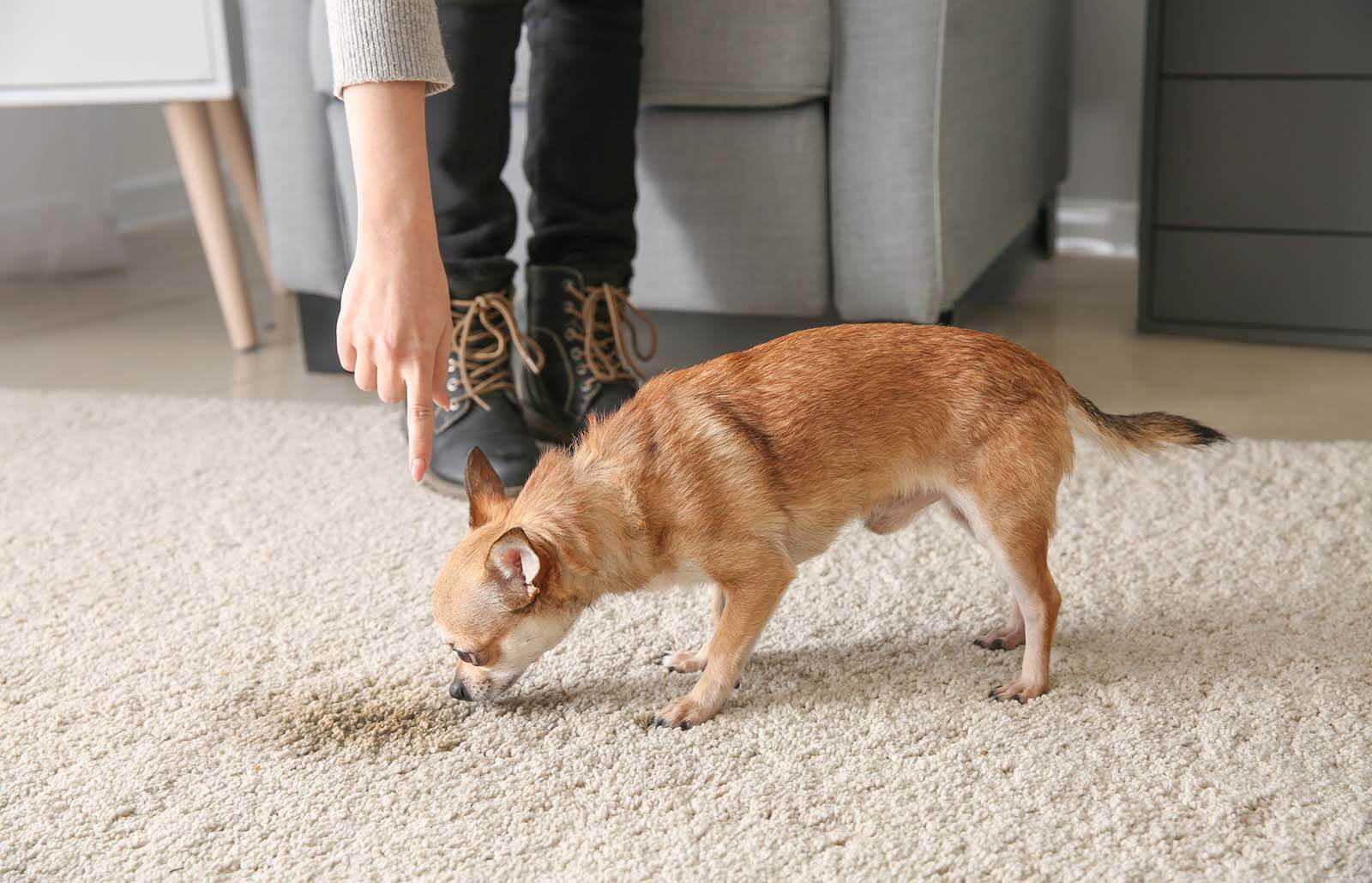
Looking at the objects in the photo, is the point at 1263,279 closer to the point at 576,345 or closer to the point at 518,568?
the point at 576,345

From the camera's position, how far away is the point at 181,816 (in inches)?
37.0

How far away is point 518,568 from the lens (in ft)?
3.19

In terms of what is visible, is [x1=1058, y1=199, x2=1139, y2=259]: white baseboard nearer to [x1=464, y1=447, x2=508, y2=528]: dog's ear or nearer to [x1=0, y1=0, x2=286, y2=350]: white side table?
[x1=0, y1=0, x2=286, y2=350]: white side table

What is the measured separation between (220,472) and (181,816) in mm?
808

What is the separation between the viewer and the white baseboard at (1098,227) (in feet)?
9.18

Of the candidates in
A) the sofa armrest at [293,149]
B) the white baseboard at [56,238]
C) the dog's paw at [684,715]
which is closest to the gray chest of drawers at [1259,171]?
the sofa armrest at [293,149]

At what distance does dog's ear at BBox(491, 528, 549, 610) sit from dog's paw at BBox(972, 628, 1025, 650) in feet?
1.39

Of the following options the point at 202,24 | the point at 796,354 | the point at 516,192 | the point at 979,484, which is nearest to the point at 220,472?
the point at 516,192

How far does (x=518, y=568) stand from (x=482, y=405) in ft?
2.22

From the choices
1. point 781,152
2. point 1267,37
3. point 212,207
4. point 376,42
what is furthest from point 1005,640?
point 212,207

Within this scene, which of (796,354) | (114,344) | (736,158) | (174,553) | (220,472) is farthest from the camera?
(114,344)

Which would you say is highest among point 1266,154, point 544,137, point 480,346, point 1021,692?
point 544,137

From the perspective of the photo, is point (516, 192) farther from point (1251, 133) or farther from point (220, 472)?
point (1251, 133)

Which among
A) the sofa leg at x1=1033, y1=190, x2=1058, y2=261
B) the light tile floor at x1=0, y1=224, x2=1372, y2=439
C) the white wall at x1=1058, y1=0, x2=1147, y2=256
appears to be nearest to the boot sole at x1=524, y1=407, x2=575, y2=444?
the light tile floor at x1=0, y1=224, x2=1372, y2=439
